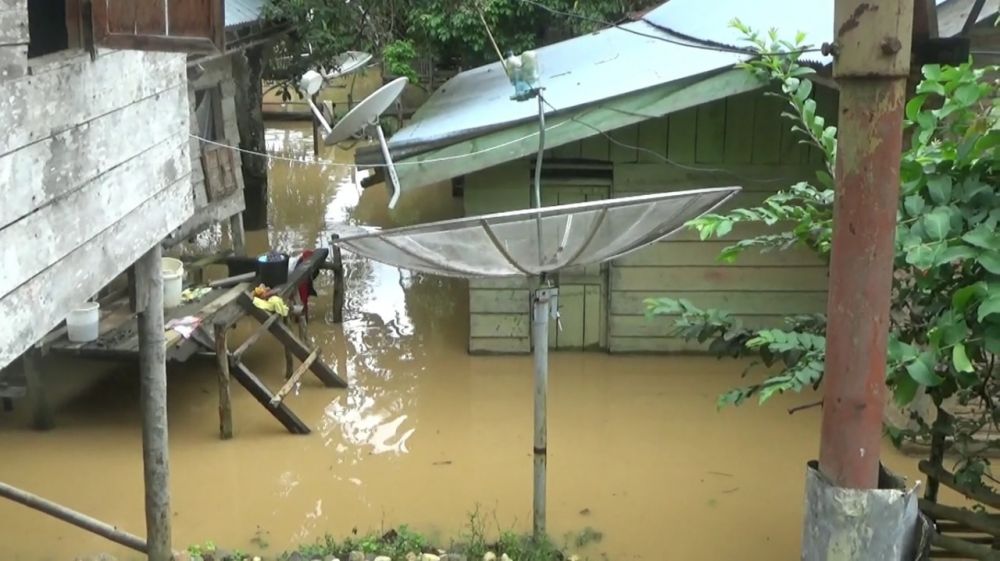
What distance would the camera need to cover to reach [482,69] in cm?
1335

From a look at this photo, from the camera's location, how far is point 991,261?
253 centimetres

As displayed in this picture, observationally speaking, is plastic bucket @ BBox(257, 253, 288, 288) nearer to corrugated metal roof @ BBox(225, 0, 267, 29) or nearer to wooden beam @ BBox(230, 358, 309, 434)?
wooden beam @ BBox(230, 358, 309, 434)

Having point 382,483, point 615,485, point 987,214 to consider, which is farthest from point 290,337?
point 987,214

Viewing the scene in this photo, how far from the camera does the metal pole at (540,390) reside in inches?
221

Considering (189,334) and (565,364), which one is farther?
(565,364)

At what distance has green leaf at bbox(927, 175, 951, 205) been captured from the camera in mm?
3016

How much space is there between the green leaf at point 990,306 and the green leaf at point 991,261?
146mm

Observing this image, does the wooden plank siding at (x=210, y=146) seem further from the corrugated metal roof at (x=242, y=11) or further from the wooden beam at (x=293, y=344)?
the wooden beam at (x=293, y=344)

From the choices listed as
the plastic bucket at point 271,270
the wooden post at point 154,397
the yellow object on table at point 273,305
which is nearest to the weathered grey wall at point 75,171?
the wooden post at point 154,397

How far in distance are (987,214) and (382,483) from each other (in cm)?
526

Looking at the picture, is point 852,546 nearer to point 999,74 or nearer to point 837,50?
point 837,50

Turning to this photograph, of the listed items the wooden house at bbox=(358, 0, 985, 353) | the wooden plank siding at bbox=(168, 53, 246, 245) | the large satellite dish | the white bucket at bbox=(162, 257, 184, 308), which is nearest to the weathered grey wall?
the large satellite dish

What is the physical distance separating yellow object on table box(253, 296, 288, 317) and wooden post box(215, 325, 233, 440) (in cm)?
80

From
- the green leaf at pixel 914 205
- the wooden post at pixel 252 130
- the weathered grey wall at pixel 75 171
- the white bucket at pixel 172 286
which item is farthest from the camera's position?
the wooden post at pixel 252 130
